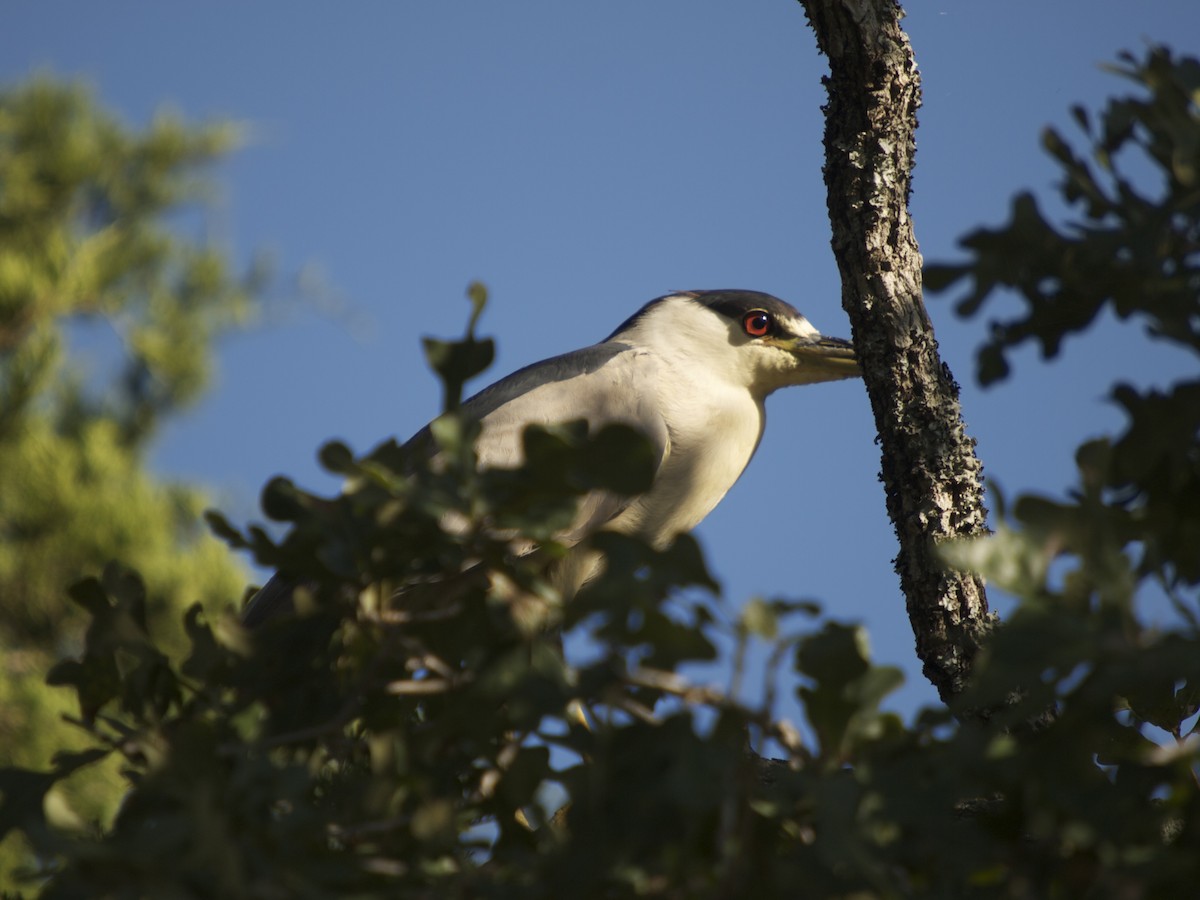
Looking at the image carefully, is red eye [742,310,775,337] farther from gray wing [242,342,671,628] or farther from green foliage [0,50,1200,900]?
green foliage [0,50,1200,900]

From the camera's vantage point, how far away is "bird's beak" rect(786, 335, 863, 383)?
300 centimetres

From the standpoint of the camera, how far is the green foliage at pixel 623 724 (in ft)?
2.41

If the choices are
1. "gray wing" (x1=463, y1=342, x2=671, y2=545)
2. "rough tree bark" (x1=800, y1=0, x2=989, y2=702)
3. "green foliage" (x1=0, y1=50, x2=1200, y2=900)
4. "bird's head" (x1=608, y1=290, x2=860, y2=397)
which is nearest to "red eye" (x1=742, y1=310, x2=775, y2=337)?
"bird's head" (x1=608, y1=290, x2=860, y2=397)

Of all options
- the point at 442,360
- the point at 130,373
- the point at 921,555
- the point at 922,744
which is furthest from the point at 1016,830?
the point at 130,373

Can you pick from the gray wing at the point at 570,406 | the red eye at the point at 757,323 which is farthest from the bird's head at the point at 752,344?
the gray wing at the point at 570,406

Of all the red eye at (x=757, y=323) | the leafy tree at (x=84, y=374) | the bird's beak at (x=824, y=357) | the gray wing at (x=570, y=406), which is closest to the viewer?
the gray wing at (x=570, y=406)

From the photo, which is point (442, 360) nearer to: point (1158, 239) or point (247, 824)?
point (247, 824)

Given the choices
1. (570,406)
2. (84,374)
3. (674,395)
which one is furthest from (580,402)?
(84,374)

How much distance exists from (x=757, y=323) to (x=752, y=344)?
0.07 metres

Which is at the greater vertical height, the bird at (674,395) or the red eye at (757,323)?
the red eye at (757,323)

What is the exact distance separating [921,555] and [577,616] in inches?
47.1

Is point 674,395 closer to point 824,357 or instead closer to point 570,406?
point 570,406

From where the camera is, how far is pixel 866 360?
1959 mm

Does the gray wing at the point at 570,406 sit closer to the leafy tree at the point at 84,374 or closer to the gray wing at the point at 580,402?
the gray wing at the point at 580,402
